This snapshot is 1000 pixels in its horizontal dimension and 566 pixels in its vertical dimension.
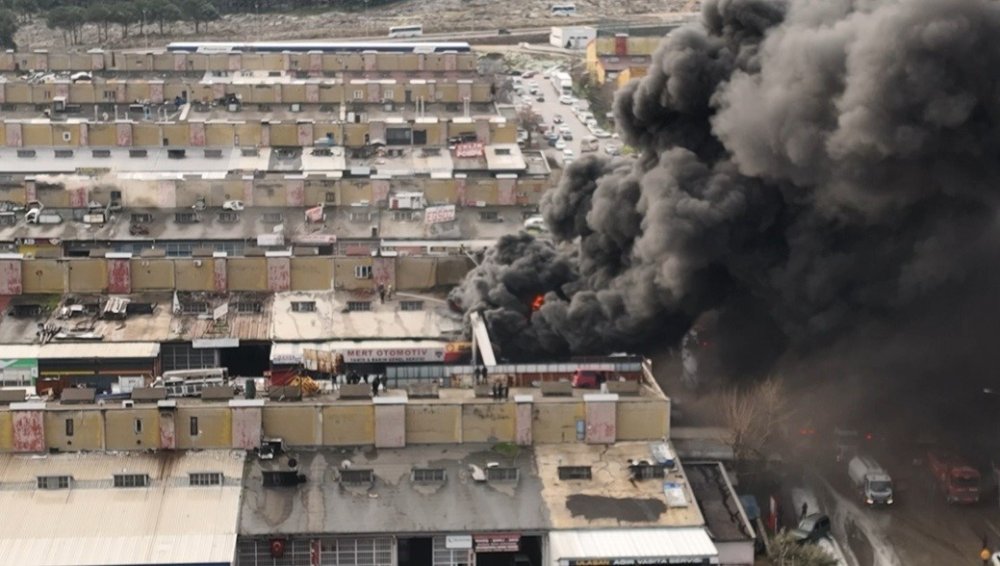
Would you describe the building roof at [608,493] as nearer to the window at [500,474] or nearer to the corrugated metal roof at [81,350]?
the window at [500,474]

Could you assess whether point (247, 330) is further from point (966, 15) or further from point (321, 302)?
point (966, 15)

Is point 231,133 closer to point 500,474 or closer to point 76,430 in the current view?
point 76,430

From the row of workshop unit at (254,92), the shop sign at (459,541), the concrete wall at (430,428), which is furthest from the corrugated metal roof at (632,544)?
the row of workshop unit at (254,92)

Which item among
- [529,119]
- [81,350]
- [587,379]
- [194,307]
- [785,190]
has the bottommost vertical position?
[529,119]

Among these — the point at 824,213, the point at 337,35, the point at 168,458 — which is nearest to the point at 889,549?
the point at 824,213

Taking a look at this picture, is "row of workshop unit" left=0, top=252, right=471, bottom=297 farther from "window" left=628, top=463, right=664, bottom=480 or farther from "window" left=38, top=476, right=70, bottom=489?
"window" left=628, top=463, right=664, bottom=480

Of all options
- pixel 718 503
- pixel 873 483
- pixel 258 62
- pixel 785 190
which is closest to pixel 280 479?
pixel 718 503
